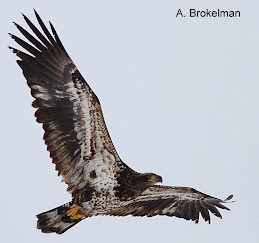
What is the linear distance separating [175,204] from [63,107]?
11.9 ft

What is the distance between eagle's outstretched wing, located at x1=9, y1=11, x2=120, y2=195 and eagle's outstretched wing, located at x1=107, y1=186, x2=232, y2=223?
1618 mm

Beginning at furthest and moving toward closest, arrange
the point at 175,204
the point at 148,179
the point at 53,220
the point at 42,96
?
the point at 175,204 → the point at 53,220 → the point at 148,179 → the point at 42,96

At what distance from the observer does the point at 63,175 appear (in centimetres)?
1497

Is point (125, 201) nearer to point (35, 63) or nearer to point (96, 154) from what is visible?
point (96, 154)

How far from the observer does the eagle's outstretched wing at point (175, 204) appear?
1625 cm

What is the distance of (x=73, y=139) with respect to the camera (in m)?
14.8

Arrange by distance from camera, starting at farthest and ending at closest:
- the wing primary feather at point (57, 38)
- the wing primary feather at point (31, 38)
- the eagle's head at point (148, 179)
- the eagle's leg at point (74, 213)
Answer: the eagle's leg at point (74, 213)
the eagle's head at point (148, 179)
the wing primary feather at point (57, 38)
the wing primary feather at point (31, 38)

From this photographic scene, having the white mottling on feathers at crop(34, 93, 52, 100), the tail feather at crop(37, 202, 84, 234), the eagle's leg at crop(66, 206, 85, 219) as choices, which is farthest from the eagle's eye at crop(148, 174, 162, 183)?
the white mottling on feathers at crop(34, 93, 52, 100)

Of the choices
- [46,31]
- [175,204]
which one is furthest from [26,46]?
[175,204]

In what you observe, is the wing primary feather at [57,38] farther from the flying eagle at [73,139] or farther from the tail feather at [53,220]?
the tail feather at [53,220]

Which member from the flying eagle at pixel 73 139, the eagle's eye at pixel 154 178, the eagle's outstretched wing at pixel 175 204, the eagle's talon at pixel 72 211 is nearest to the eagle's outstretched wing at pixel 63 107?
the flying eagle at pixel 73 139

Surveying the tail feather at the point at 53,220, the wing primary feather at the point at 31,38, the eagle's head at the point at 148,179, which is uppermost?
the wing primary feather at the point at 31,38

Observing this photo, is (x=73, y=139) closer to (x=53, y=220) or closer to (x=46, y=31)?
(x=53, y=220)

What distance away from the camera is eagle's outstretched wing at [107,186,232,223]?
53.3ft
